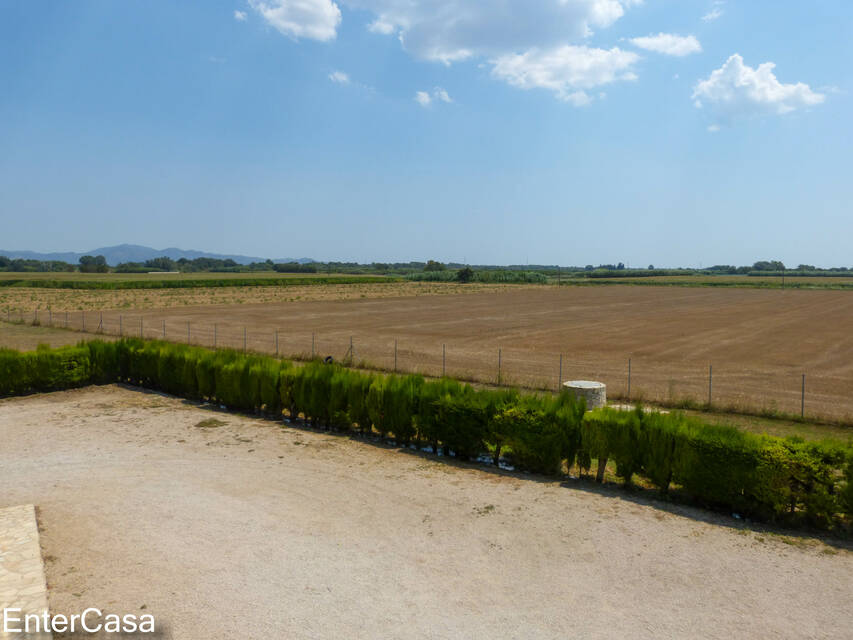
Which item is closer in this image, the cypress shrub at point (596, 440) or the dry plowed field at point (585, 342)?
the cypress shrub at point (596, 440)

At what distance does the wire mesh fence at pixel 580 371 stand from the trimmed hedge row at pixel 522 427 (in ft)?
24.0

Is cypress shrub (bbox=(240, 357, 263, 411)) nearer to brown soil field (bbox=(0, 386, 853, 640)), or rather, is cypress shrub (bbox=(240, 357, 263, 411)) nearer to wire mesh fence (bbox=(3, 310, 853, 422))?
brown soil field (bbox=(0, 386, 853, 640))

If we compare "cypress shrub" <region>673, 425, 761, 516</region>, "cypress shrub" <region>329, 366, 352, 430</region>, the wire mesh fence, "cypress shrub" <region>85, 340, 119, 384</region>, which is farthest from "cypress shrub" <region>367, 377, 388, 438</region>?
"cypress shrub" <region>85, 340, 119, 384</region>

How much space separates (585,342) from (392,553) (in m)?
28.3

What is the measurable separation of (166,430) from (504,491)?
8369 mm

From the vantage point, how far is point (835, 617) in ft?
21.3

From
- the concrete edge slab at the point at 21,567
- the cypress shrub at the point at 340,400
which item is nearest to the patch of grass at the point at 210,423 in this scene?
the cypress shrub at the point at 340,400

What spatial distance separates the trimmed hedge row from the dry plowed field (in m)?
8.45

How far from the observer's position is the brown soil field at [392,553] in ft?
21.0

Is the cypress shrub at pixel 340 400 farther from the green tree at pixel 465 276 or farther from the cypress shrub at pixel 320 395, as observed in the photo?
the green tree at pixel 465 276

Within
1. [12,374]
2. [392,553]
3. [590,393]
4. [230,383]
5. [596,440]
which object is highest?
[590,393]

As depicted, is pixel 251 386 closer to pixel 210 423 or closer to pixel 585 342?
pixel 210 423

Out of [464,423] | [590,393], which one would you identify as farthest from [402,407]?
[590,393]

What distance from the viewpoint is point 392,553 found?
26.0ft
